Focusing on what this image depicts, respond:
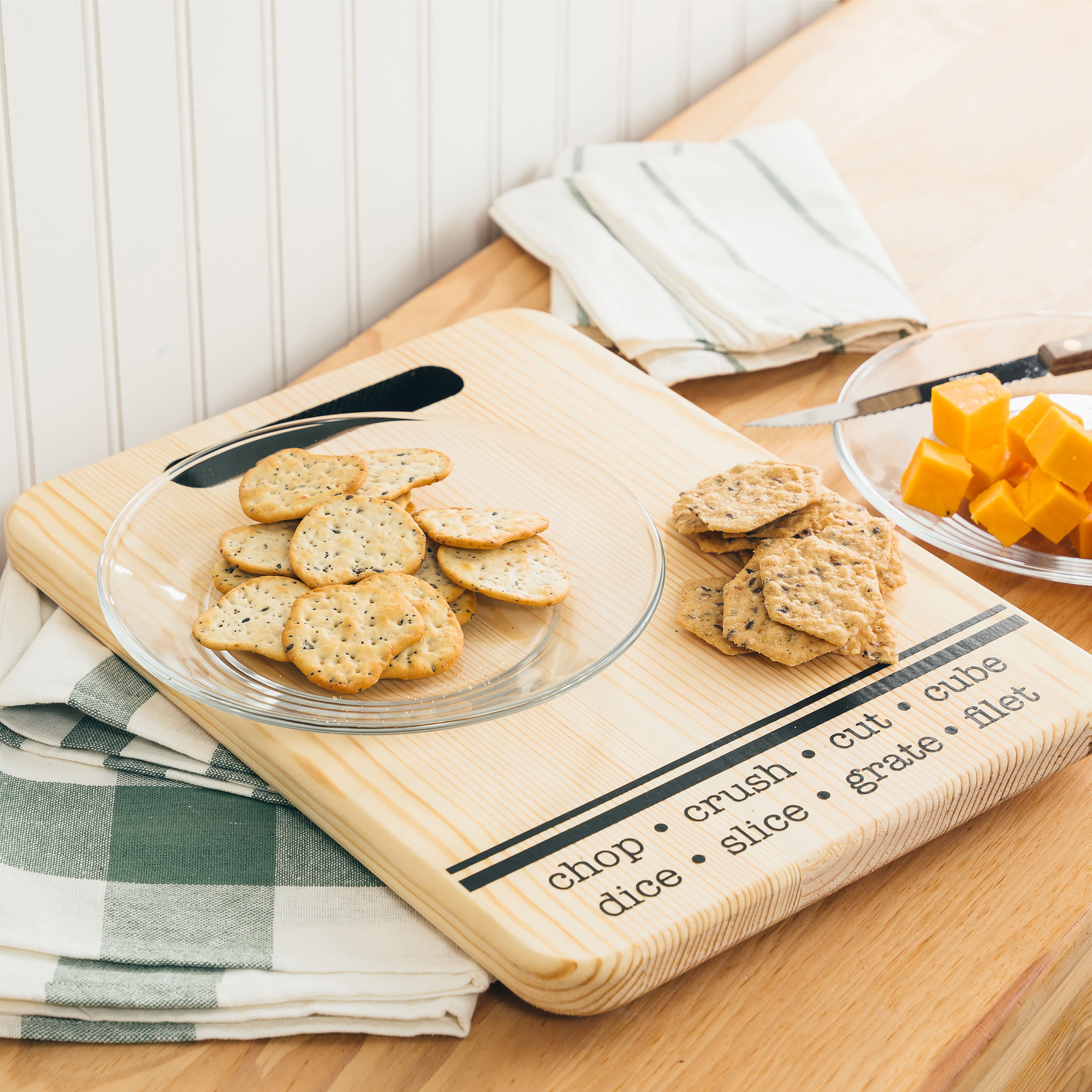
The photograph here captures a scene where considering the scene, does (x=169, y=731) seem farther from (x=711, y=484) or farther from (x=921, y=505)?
(x=921, y=505)

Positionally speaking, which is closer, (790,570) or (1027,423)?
(790,570)

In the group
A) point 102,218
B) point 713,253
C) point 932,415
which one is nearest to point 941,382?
point 932,415

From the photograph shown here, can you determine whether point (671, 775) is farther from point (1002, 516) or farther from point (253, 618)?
point (1002, 516)

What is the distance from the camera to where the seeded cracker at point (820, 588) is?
771mm

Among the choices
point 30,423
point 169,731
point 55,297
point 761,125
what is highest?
point 761,125

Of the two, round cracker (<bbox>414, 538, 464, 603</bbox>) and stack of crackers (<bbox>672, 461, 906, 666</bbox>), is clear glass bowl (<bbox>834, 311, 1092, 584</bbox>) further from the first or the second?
round cracker (<bbox>414, 538, 464, 603</bbox>)

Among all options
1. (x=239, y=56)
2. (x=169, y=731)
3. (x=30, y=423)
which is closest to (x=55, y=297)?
(x=30, y=423)

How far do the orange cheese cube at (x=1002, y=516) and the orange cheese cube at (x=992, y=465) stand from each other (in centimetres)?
2

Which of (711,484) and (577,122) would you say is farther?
(577,122)

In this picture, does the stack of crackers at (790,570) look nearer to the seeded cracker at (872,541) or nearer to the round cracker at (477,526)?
the seeded cracker at (872,541)

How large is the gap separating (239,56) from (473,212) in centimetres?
37

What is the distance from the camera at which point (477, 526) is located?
810 millimetres

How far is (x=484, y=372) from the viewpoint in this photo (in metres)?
1.08

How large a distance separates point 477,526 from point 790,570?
210 millimetres
